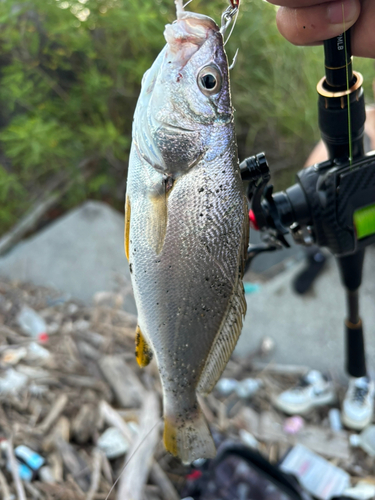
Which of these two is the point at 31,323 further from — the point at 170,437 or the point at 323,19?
the point at 323,19

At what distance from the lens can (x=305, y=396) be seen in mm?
2418

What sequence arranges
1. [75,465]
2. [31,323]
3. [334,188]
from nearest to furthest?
1. [334,188]
2. [75,465]
3. [31,323]

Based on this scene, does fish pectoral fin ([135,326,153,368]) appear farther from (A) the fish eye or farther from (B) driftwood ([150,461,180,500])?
(B) driftwood ([150,461,180,500])

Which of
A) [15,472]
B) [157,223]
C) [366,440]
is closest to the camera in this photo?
[157,223]

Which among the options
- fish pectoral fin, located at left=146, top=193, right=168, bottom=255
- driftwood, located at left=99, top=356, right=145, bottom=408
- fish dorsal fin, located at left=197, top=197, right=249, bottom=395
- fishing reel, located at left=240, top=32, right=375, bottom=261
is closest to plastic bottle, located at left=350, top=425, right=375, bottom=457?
driftwood, located at left=99, top=356, right=145, bottom=408

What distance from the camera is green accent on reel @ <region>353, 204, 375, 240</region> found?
1.14m

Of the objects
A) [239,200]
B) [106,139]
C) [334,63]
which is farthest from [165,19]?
[239,200]

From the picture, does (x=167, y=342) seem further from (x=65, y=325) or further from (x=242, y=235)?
(x=65, y=325)

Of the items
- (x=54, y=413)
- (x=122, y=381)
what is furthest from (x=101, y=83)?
(x=54, y=413)

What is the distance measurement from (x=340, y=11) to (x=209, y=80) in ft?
1.18

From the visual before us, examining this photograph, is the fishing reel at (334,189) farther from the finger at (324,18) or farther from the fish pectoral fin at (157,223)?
the fish pectoral fin at (157,223)

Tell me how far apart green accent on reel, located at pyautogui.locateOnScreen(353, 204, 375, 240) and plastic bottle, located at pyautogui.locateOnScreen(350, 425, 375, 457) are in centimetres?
155

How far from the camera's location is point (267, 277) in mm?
3922

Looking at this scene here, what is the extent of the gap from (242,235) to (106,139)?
11.1ft
